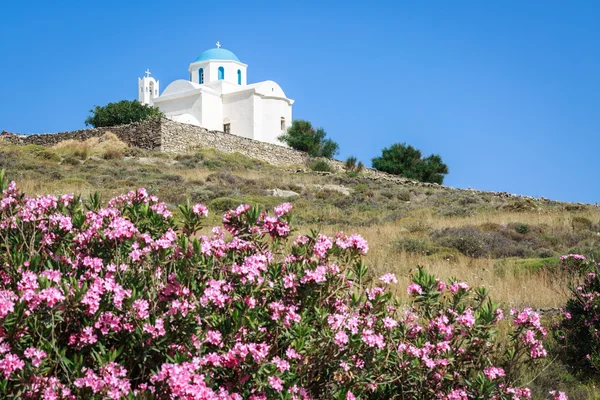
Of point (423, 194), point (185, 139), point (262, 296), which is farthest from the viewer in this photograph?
point (185, 139)

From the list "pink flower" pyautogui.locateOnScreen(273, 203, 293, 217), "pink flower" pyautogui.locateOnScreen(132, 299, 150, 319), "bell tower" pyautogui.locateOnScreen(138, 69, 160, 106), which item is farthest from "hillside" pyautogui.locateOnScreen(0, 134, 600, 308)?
"bell tower" pyautogui.locateOnScreen(138, 69, 160, 106)

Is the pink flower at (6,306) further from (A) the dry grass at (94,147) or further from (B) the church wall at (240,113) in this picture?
(B) the church wall at (240,113)

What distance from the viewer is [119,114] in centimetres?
4034

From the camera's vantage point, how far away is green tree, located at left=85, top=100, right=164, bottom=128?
40156 mm

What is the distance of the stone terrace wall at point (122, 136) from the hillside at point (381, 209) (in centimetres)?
109

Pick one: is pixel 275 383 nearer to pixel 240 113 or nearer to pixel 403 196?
pixel 403 196

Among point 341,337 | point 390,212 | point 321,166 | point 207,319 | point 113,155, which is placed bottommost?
point 341,337

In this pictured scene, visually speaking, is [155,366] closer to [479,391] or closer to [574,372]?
[479,391]

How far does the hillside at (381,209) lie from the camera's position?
9.14 metres

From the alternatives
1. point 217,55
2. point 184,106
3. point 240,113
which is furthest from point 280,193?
point 217,55

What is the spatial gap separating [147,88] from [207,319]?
180 ft

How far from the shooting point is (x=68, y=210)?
13.7 feet

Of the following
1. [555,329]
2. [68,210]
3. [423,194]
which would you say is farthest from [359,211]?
[68,210]

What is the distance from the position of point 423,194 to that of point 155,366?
21808mm
